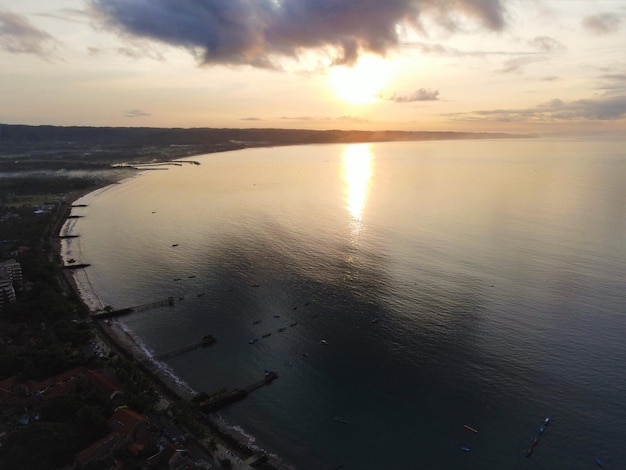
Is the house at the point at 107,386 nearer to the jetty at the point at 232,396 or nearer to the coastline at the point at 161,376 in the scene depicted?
the coastline at the point at 161,376

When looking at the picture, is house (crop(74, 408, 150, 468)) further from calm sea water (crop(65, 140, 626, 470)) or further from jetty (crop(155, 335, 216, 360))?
jetty (crop(155, 335, 216, 360))

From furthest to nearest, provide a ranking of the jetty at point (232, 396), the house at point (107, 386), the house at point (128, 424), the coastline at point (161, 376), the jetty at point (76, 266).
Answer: the jetty at point (76, 266) < the jetty at point (232, 396) < the house at point (107, 386) < the coastline at point (161, 376) < the house at point (128, 424)

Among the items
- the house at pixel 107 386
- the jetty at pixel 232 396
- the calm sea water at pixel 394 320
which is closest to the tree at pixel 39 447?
the house at pixel 107 386

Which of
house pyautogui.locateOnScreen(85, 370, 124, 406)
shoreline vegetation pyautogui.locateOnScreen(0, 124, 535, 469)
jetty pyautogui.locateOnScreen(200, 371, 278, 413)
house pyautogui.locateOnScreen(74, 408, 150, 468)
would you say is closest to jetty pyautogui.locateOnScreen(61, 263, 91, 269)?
shoreline vegetation pyautogui.locateOnScreen(0, 124, 535, 469)

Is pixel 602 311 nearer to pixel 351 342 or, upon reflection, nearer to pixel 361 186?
pixel 351 342

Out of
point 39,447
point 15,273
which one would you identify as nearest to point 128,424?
point 39,447

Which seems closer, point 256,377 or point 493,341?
point 256,377

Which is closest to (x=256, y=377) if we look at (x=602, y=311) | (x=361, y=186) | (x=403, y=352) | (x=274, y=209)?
(x=403, y=352)
